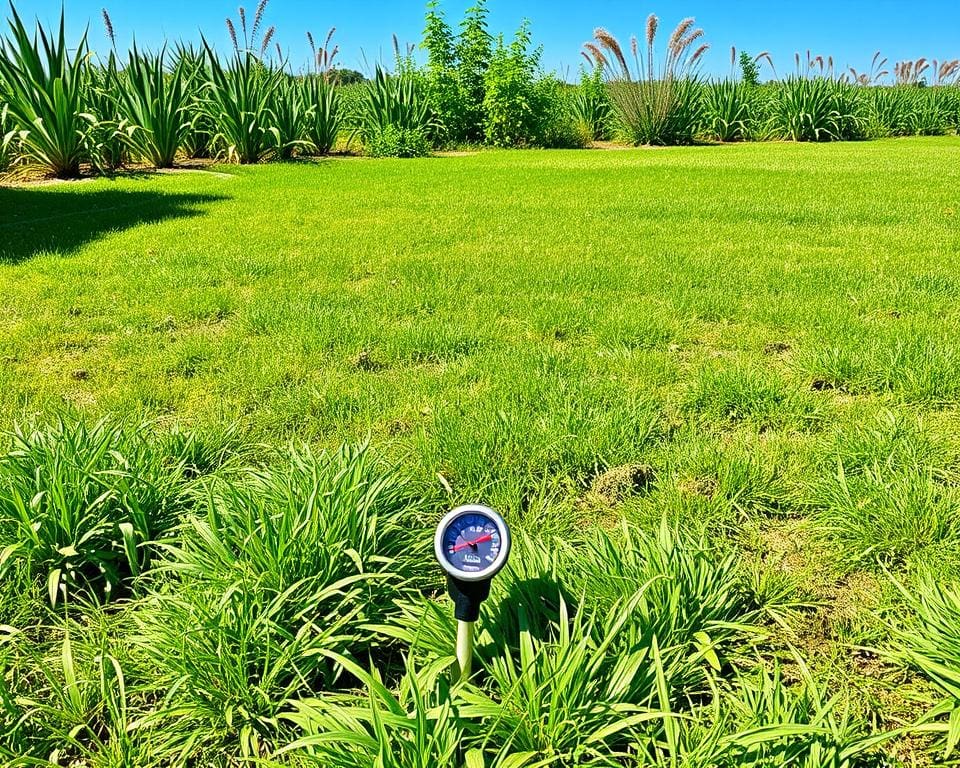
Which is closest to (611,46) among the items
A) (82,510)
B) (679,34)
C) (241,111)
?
(679,34)

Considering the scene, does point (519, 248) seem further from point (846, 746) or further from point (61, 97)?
point (61, 97)

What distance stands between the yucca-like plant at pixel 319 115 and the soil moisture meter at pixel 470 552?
1116 cm

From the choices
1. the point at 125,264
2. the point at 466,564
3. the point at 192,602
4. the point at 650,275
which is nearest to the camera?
the point at 466,564

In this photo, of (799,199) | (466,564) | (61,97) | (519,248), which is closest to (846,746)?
(466,564)

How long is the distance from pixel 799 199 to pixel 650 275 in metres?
3.62

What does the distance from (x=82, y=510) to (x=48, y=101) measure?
816 cm

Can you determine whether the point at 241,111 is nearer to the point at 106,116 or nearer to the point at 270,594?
the point at 106,116

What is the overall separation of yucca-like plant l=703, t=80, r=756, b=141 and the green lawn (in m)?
9.56

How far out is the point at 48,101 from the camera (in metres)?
8.19

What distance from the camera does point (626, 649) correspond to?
151 centimetres

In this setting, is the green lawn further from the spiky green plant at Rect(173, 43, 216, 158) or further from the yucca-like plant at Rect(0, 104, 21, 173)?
the spiky green plant at Rect(173, 43, 216, 158)

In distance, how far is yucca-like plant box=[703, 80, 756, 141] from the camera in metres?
15.5

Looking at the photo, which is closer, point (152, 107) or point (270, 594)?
point (270, 594)

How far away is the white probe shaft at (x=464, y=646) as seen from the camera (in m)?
1.40
